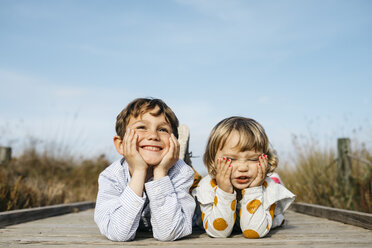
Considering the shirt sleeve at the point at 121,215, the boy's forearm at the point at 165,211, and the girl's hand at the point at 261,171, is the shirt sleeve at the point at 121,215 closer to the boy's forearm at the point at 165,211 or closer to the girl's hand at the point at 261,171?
the boy's forearm at the point at 165,211

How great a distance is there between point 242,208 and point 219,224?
245mm

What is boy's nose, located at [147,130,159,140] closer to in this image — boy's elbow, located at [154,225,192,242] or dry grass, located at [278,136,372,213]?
boy's elbow, located at [154,225,192,242]

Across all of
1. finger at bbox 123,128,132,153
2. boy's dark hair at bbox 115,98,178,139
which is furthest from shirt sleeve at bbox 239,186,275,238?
finger at bbox 123,128,132,153

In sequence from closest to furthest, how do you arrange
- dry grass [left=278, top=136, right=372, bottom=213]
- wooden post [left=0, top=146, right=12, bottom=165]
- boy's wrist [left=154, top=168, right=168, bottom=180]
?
boy's wrist [left=154, top=168, right=168, bottom=180] < dry grass [left=278, top=136, right=372, bottom=213] < wooden post [left=0, top=146, right=12, bottom=165]

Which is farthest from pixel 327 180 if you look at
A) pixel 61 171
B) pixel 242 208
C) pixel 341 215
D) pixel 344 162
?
pixel 61 171

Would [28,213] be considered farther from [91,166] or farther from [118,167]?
[91,166]

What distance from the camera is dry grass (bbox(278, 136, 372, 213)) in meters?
6.09

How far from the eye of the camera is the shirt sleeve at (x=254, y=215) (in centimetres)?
269

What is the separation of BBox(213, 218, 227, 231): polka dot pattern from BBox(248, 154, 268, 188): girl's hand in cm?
36

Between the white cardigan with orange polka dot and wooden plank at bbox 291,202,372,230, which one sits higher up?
the white cardigan with orange polka dot

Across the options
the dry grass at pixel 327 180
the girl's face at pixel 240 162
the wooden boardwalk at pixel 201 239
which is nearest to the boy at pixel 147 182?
the wooden boardwalk at pixel 201 239

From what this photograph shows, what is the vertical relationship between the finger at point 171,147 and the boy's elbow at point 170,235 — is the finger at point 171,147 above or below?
above

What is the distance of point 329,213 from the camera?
4172 millimetres

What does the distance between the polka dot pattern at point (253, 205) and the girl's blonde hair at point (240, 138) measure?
1.21 ft
